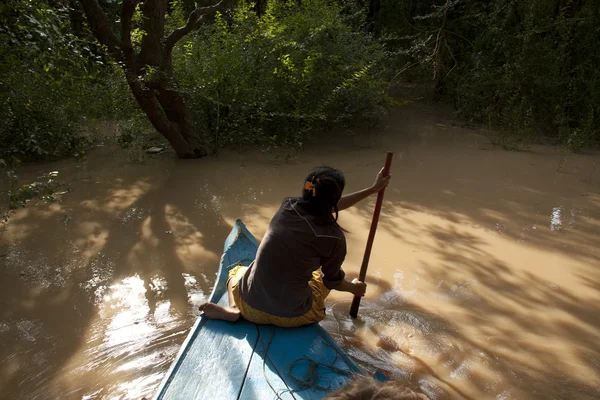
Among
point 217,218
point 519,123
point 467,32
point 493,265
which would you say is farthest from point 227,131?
point 467,32

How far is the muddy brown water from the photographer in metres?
2.92

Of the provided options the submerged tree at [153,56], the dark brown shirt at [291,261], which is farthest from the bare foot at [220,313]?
the submerged tree at [153,56]

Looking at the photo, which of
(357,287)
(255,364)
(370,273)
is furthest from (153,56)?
(255,364)

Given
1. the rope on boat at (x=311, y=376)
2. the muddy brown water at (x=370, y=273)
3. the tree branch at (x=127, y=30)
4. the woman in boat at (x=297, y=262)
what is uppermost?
the tree branch at (x=127, y=30)

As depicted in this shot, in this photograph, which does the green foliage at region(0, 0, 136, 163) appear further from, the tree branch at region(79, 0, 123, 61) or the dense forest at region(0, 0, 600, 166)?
the tree branch at region(79, 0, 123, 61)

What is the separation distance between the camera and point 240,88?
699 cm

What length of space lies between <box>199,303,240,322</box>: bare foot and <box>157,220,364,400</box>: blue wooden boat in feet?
0.11

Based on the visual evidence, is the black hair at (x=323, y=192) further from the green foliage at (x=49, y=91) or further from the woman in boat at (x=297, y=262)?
the green foliage at (x=49, y=91)

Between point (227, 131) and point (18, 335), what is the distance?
4920mm

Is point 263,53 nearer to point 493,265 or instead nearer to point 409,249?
point 409,249

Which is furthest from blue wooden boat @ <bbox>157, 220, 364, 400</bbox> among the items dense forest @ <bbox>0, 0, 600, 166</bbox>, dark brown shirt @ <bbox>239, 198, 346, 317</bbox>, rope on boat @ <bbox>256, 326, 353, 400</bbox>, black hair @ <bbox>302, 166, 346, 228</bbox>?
dense forest @ <bbox>0, 0, 600, 166</bbox>

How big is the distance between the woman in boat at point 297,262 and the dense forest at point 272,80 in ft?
13.1

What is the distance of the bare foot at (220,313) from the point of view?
271 centimetres

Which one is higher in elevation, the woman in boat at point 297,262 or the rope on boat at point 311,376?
the woman in boat at point 297,262
